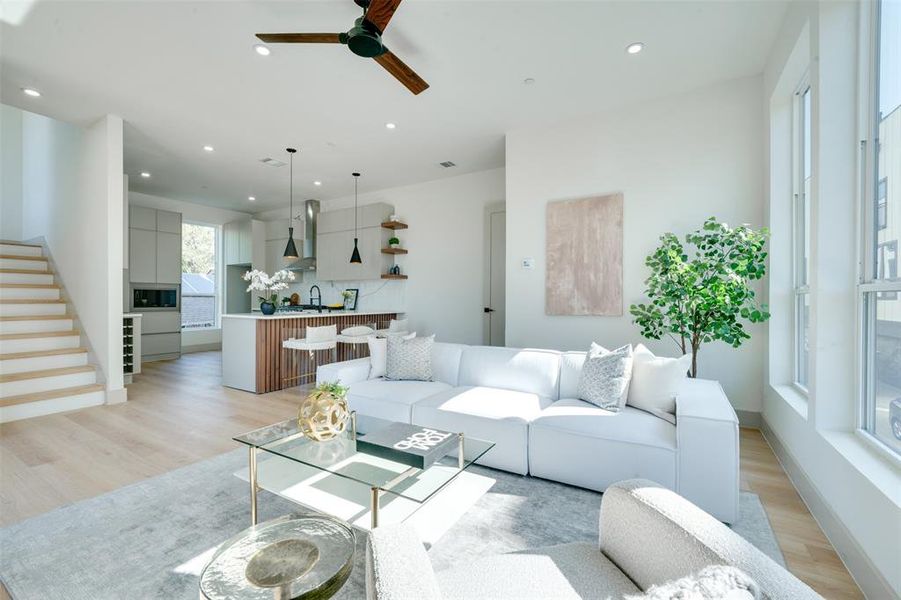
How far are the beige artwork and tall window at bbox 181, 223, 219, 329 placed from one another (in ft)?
24.1

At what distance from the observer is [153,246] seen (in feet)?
22.3

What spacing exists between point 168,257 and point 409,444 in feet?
24.0

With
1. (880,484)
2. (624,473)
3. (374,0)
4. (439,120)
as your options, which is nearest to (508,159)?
(439,120)

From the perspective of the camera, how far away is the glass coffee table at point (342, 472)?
5.46ft

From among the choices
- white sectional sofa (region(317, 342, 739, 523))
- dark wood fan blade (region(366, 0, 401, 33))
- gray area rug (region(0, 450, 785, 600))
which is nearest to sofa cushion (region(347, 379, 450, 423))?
white sectional sofa (region(317, 342, 739, 523))

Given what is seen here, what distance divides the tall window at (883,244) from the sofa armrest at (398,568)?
6.88ft

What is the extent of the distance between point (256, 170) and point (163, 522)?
17.3ft

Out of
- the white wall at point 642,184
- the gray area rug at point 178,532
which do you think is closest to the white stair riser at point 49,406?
the gray area rug at point 178,532

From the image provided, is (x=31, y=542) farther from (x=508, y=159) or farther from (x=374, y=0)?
(x=508, y=159)

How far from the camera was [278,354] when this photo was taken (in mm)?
4848

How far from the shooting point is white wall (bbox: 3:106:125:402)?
418 cm

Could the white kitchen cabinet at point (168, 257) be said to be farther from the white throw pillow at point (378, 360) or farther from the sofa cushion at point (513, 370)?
the sofa cushion at point (513, 370)

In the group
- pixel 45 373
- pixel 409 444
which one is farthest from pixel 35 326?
pixel 409 444

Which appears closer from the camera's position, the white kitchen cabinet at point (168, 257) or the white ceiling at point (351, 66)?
the white ceiling at point (351, 66)
